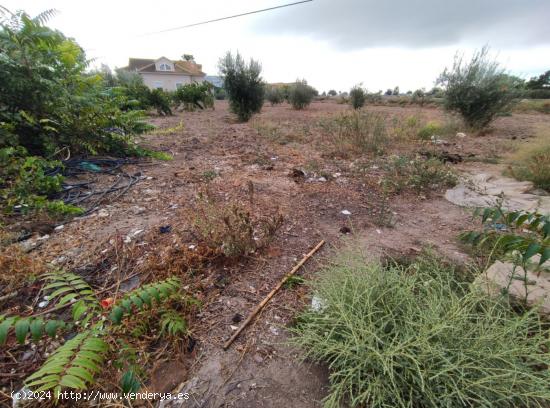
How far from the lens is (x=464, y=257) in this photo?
5.57ft

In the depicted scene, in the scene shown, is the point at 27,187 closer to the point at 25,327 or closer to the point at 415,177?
the point at 25,327

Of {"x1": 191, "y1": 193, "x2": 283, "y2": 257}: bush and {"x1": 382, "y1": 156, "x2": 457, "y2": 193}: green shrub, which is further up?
{"x1": 191, "y1": 193, "x2": 283, "y2": 257}: bush

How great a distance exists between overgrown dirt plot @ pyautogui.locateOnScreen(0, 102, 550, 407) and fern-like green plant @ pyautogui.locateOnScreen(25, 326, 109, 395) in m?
0.19

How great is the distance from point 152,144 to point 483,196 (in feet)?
18.9

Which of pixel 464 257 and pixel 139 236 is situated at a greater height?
pixel 139 236

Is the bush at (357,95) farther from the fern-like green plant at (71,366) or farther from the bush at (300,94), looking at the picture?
the fern-like green plant at (71,366)

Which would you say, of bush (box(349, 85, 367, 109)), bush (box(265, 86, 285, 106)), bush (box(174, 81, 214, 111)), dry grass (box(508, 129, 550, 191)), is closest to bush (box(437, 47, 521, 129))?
dry grass (box(508, 129, 550, 191))

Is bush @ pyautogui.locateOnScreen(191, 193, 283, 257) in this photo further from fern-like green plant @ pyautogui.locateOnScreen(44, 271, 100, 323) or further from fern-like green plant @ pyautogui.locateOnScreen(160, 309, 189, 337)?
fern-like green plant @ pyautogui.locateOnScreen(44, 271, 100, 323)

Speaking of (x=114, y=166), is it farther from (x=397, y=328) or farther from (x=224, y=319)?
(x=397, y=328)

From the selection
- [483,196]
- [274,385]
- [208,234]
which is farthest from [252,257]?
[483,196]

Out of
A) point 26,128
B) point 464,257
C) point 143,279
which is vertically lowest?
point 464,257

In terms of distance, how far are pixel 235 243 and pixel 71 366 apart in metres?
0.97

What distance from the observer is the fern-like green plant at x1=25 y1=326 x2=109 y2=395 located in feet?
2.09

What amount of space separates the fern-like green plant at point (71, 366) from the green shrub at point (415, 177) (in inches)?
116
